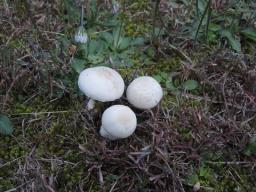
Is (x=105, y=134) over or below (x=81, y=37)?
below

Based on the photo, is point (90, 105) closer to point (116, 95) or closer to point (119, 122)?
point (116, 95)

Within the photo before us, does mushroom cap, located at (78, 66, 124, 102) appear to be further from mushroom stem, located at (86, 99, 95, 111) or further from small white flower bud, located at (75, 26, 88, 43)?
small white flower bud, located at (75, 26, 88, 43)

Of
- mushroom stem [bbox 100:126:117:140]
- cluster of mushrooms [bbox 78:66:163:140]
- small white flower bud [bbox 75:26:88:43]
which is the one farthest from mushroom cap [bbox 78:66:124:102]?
small white flower bud [bbox 75:26:88:43]

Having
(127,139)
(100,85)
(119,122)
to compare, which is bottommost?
(127,139)

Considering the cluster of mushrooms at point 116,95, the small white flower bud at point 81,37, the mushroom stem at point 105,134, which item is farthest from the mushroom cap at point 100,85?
the small white flower bud at point 81,37

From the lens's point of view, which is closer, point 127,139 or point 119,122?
point 119,122

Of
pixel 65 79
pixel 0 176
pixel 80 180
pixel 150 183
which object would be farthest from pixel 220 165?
pixel 0 176

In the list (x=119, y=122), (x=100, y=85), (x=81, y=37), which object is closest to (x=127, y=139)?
(x=119, y=122)
